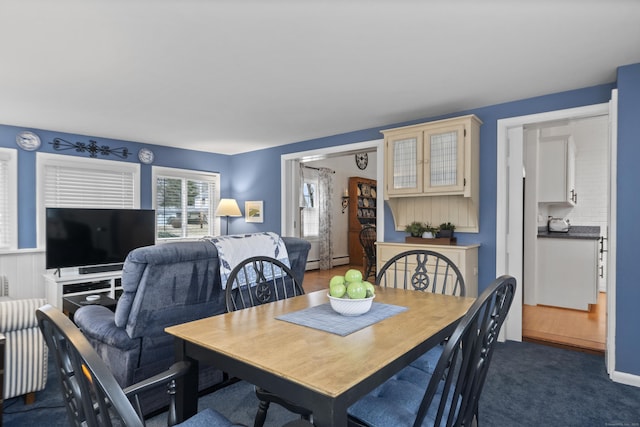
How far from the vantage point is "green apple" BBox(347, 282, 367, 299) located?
1540 mm

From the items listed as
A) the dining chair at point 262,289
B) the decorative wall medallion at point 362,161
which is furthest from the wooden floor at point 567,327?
the decorative wall medallion at point 362,161

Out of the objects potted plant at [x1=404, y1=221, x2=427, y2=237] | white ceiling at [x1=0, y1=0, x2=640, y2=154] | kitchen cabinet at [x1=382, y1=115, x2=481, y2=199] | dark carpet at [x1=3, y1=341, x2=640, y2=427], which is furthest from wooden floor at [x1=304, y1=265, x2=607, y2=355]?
white ceiling at [x1=0, y1=0, x2=640, y2=154]

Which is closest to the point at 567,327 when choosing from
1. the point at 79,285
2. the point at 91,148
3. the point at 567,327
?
the point at 567,327

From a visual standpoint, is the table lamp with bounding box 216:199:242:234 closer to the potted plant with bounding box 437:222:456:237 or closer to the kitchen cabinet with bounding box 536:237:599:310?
the potted plant with bounding box 437:222:456:237

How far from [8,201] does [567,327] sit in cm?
657

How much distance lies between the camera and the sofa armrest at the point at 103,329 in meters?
2.05

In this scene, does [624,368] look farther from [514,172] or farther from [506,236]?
[514,172]

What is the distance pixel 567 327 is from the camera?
3939mm

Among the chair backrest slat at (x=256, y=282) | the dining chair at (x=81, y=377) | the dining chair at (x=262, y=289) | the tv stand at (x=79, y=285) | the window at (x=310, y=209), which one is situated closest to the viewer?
the dining chair at (x=81, y=377)

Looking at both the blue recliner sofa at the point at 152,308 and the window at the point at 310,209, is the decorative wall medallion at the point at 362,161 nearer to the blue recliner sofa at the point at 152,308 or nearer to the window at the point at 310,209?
the window at the point at 310,209

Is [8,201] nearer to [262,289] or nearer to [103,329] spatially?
[103,329]

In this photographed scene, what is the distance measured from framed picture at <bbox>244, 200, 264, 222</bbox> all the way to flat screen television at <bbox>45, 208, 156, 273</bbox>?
1525 mm

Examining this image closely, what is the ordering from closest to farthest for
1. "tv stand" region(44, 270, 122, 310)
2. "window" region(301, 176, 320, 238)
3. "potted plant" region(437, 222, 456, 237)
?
"potted plant" region(437, 222, 456, 237), "tv stand" region(44, 270, 122, 310), "window" region(301, 176, 320, 238)

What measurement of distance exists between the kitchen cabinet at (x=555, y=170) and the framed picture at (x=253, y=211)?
4.13m
